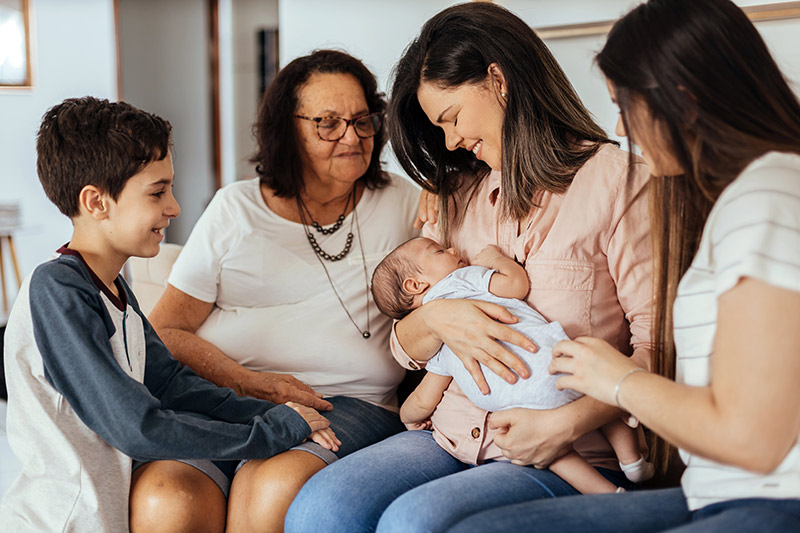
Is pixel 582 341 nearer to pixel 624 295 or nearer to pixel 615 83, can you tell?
pixel 624 295

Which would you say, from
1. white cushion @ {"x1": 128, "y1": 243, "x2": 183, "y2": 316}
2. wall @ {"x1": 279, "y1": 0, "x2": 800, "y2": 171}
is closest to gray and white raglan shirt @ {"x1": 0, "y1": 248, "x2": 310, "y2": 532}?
white cushion @ {"x1": 128, "y1": 243, "x2": 183, "y2": 316}

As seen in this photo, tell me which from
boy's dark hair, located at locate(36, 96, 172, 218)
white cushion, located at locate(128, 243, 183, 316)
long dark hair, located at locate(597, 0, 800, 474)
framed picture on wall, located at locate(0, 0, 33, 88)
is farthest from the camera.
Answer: framed picture on wall, located at locate(0, 0, 33, 88)

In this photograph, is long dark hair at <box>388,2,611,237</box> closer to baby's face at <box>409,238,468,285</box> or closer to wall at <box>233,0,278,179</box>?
baby's face at <box>409,238,468,285</box>

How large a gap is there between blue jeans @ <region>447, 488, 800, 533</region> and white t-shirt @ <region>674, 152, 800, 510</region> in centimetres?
4

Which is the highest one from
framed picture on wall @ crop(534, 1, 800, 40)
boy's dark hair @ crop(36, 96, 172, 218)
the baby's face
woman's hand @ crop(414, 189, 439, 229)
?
framed picture on wall @ crop(534, 1, 800, 40)

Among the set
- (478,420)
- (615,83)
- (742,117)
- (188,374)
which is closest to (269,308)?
(188,374)

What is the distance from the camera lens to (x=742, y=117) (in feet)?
3.68

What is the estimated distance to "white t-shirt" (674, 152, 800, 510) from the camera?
101 cm

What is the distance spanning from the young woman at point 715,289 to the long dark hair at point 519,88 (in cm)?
34

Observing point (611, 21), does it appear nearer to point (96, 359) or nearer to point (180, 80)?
point (96, 359)

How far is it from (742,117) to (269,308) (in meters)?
1.31

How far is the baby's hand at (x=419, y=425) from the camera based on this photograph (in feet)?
5.96

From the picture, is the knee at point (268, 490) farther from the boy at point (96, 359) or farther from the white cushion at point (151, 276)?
the white cushion at point (151, 276)

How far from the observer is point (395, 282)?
1856mm
